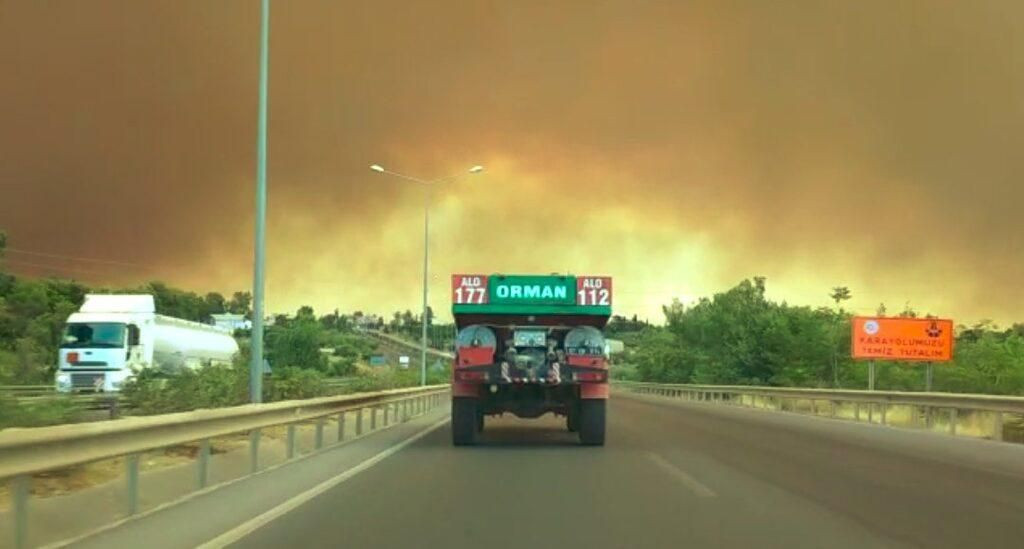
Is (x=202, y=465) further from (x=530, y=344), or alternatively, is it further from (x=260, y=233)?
(x=530, y=344)

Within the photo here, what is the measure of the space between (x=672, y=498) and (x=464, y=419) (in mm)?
8902

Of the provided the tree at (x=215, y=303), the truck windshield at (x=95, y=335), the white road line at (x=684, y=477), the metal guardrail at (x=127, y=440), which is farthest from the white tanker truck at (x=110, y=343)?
the tree at (x=215, y=303)

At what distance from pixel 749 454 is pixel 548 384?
4.06 m

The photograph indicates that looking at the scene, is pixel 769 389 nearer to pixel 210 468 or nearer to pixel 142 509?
pixel 210 468

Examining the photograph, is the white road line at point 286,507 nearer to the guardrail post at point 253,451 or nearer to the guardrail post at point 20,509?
the guardrail post at point 253,451

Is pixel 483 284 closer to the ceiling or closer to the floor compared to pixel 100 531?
closer to the ceiling

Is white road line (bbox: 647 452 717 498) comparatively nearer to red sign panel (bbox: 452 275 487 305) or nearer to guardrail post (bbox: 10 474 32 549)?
red sign panel (bbox: 452 275 487 305)

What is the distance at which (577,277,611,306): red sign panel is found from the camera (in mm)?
22094

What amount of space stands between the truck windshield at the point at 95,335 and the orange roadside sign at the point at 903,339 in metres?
31.8

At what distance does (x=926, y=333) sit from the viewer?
4947 cm

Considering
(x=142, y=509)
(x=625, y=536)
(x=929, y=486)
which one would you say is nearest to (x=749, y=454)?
(x=929, y=486)

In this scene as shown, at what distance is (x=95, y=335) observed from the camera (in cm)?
4162

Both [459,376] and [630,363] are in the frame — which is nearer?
[459,376]

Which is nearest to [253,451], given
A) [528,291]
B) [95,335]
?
[528,291]
